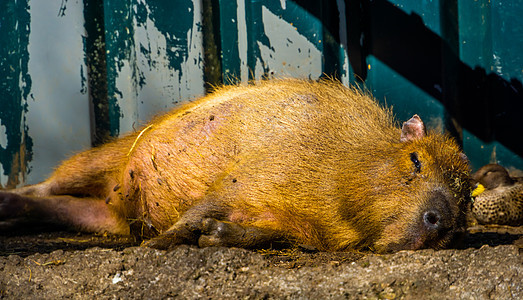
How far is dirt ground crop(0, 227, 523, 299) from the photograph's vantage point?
6.49 feet

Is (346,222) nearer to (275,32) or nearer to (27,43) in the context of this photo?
(275,32)

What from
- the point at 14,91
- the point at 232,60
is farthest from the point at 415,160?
the point at 14,91

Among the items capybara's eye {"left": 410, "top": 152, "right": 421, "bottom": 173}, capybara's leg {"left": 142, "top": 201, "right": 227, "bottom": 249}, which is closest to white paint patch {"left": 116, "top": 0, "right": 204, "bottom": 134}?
capybara's leg {"left": 142, "top": 201, "right": 227, "bottom": 249}

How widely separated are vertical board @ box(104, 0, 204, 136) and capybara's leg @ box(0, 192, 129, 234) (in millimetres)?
→ 667

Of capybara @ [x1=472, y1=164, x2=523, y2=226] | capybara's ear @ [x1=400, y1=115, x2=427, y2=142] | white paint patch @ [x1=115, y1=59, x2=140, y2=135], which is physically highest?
white paint patch @ [x1=115, y1=59, x2=140, y2=135]

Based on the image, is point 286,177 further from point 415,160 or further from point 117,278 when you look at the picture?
point 117,278

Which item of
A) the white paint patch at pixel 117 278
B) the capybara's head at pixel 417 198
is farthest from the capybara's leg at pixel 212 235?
the capybara's head at pixel 417 198

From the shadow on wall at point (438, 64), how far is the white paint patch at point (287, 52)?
0.21 meters

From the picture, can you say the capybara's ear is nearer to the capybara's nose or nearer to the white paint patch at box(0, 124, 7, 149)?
the capybara's nose

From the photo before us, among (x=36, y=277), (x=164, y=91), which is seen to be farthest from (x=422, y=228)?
(x=164, y=91)

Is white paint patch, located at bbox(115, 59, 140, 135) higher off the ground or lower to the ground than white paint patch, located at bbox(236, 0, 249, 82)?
lower

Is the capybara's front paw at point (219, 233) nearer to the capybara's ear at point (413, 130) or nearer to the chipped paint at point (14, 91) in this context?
the capybara's ear at point (413, 130)

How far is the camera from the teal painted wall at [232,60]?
13.1 feet

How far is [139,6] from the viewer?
13.3 ft
